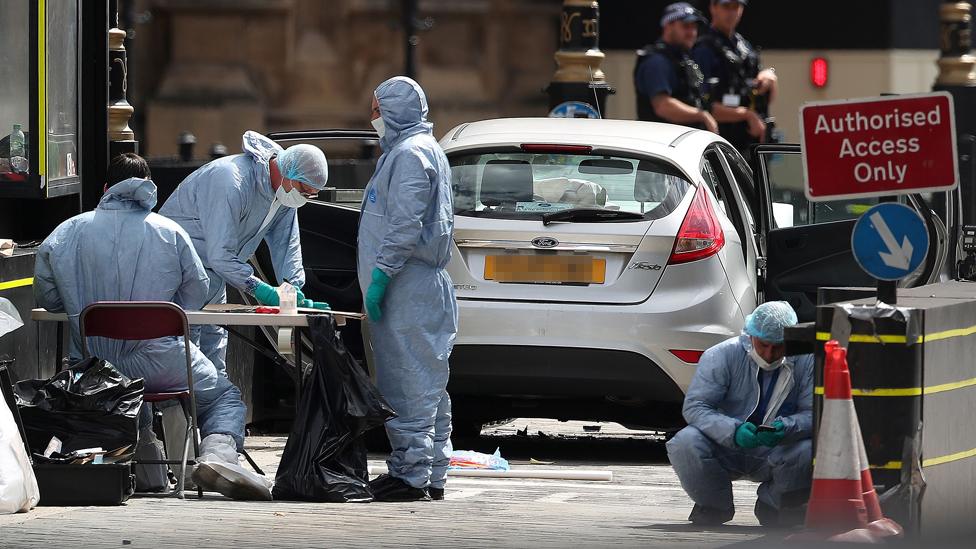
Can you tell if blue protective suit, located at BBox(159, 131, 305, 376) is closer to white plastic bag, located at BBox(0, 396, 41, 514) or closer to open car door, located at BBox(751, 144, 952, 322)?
white plastic bag, located at BBox(0, 396, 41, 514)

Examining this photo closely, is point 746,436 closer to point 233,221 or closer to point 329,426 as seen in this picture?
point 329,426

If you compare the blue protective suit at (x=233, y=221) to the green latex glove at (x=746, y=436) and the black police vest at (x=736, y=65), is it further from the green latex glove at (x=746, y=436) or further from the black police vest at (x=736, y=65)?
the black police vest at (x=736, y=65)

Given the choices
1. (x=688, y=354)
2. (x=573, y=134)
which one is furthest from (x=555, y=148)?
(x=688, y=354)

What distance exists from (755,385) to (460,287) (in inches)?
70.4

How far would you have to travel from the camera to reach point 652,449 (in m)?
11.7

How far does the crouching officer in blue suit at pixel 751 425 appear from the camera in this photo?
8828mm

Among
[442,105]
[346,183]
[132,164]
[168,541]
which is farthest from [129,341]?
[442,105]

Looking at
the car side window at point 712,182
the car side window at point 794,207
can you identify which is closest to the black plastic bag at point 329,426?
the car side window at point 712,182

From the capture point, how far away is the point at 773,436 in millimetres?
8828

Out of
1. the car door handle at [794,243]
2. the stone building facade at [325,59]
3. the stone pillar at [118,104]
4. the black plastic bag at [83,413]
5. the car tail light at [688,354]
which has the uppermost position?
the stone building facade at [325,59]

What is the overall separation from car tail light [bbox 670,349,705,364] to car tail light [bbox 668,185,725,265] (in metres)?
0.40

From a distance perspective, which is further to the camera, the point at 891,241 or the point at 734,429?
the point at 734,429

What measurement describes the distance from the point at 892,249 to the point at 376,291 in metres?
2.18

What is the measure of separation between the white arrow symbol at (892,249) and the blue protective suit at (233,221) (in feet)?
9.64
